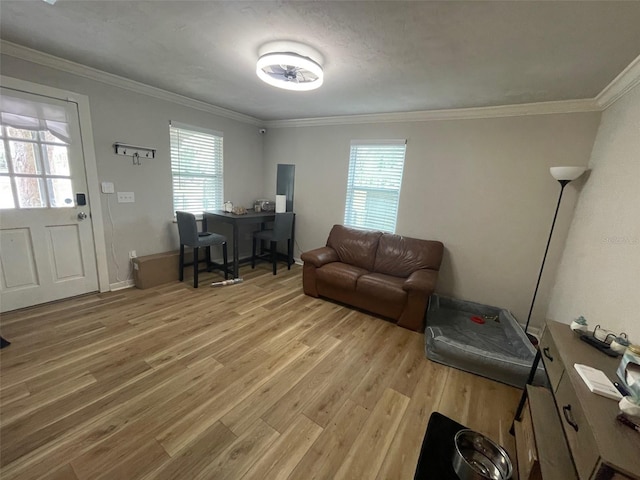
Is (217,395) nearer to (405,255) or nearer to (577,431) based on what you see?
(577,431)

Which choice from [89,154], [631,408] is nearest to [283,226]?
[89,154]

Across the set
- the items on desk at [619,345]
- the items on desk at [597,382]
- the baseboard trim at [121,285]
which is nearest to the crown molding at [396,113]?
the items on desk at [619,345]

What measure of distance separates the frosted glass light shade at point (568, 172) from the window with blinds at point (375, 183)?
5.29 feet

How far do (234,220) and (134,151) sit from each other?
141 cm

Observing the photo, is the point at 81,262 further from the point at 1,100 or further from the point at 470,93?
the point at 470,93

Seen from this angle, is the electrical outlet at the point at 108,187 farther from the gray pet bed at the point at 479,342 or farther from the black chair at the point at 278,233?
the gray pet bed at the point at 479,342

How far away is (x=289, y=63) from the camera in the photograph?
1.86m

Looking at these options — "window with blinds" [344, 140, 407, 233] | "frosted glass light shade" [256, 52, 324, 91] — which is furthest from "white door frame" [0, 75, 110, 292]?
"window with blinds" [344, 140, 407, 233]

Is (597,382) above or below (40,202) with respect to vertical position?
below

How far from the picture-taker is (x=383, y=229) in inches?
149

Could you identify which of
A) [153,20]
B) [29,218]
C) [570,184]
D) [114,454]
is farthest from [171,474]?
[570,184]

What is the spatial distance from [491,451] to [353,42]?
2608 mm

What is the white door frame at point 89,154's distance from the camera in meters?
2.37

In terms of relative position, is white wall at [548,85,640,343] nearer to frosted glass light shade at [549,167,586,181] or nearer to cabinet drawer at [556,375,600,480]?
frosted glass light shade at [549,167,586,181]
